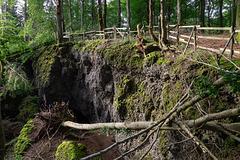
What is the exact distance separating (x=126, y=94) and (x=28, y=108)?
758cm

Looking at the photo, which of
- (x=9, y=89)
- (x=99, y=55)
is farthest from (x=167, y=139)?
(x=9, y=89)

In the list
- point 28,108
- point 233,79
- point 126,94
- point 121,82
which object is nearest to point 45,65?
point 28,108

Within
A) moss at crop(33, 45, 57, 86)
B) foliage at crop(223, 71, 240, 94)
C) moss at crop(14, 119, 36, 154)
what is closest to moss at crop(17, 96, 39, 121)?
moss at crop(33, 45, 57, 86)

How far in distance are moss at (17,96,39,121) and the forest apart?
70 mm

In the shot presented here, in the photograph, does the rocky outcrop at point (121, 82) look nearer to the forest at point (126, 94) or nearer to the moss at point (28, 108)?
the forest at point (126, 94)

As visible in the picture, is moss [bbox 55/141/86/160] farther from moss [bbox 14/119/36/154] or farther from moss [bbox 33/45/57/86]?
moss [bbox 33/45/57/86]

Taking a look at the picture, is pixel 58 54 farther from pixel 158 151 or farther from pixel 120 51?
pixel 158 151

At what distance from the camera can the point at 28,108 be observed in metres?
10.2

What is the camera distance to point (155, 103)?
544 centimetres

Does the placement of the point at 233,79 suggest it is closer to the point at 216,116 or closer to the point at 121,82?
the point at 216,116

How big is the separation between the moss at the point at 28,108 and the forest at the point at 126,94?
0.07 m

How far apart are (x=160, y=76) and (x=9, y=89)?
34.1 feet

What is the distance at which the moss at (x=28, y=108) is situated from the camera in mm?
9902

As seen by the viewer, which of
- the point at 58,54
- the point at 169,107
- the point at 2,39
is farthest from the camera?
the point at 58,54
